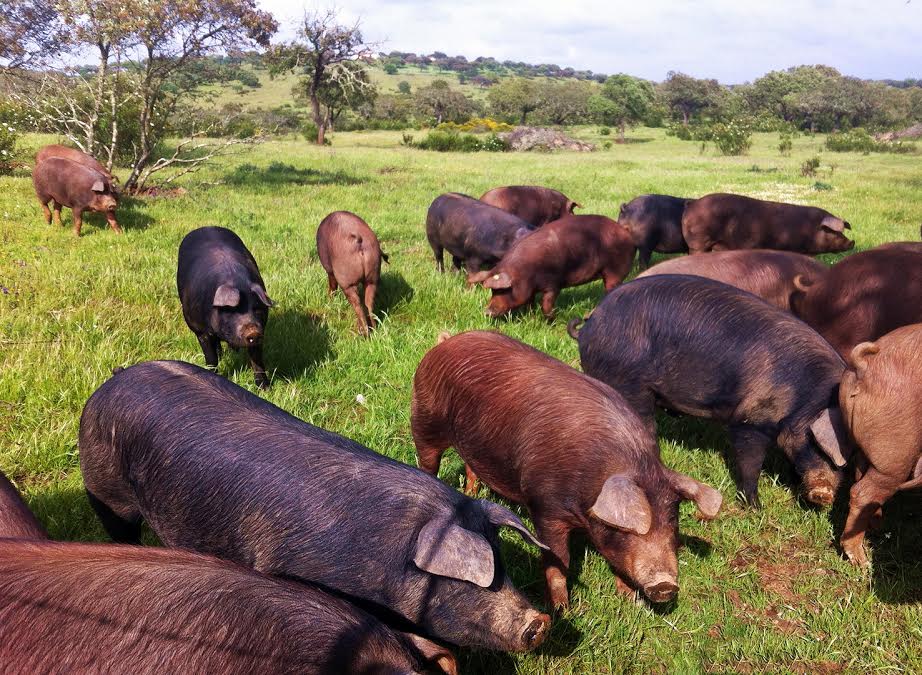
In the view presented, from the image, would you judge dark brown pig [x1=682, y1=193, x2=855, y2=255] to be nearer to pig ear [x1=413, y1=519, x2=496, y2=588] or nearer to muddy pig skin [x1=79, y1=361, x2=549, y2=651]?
muddy pig skin [x1=79, y1=361, x2=549, y2=651]

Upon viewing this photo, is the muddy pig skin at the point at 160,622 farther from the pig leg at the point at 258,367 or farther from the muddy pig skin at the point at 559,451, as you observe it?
the pig leg at the point at 258,367

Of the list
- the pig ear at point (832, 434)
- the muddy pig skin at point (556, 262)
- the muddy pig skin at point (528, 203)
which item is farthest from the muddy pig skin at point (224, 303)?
the muddy pig skin at point (528, 203)

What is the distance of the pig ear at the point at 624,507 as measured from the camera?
8.05ft

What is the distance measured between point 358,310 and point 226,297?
1583mm

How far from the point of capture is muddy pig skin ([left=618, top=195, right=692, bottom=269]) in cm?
928

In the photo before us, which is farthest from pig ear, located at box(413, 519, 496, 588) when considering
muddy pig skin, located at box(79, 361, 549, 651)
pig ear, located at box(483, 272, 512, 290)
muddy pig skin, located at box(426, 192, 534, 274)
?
muddy pig skin, located at box(426, 192, 534, 274)

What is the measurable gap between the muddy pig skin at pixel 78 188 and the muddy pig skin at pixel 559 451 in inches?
286

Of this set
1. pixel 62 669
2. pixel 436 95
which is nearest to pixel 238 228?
pixel 62 669

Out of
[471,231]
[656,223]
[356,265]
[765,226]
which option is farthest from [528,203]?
[356,265]

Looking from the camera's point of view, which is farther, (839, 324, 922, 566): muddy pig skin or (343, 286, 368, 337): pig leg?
(343, 286, 368, 337): pig leg

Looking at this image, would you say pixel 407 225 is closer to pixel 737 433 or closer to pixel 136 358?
pixel 136 358

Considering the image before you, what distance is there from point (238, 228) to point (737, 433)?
7.87 m

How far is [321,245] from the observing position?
22.9ft

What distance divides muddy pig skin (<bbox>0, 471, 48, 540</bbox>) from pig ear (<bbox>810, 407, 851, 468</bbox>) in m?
3.70
